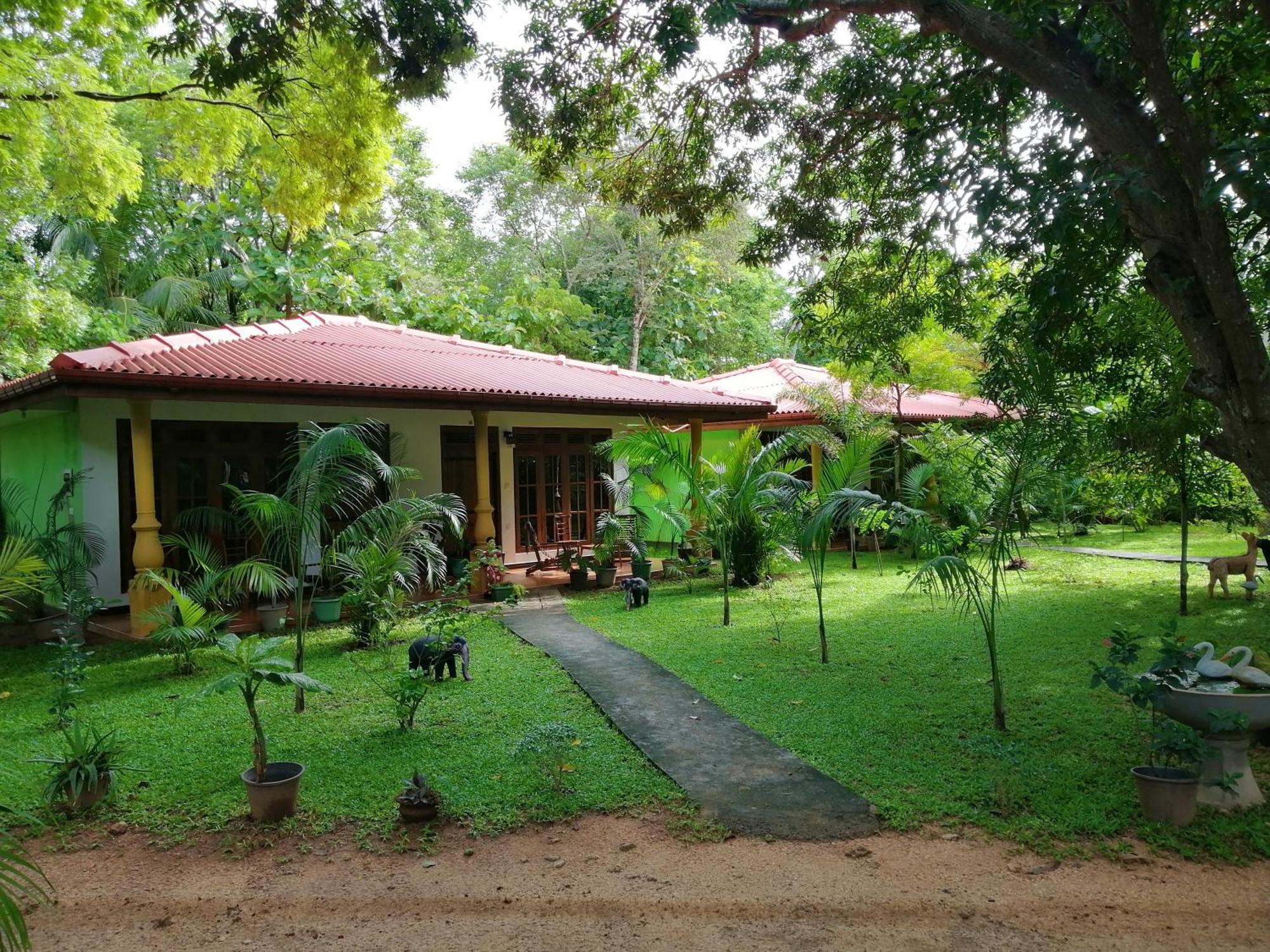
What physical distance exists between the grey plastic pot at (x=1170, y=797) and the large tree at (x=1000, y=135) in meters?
1.48

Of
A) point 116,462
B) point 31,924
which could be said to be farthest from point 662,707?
point 116,462

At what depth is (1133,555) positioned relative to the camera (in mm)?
13938

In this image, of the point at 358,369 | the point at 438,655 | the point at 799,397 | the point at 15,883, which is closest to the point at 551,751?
the point at 438,655

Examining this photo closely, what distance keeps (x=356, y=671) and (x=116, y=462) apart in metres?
4.84

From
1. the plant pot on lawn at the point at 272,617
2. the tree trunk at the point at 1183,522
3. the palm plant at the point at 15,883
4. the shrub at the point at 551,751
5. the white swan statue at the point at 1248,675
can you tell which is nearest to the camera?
the palm plant at the point at 15,883

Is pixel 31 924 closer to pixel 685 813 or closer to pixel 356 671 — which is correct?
pixel 685 813

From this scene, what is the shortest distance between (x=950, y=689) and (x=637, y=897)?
3773 millimetres

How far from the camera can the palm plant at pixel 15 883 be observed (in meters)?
2.13

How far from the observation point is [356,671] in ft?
23.5

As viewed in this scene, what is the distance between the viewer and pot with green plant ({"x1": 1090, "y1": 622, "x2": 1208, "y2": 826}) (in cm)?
388

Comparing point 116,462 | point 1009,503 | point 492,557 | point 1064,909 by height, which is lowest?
point 1064,909

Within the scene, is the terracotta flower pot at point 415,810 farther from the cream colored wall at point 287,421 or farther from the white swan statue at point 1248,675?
the cream colored wall at point 287,421

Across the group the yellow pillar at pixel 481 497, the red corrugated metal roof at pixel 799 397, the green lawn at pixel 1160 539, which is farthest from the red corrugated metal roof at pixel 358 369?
the green lawn at pixel 1160 539

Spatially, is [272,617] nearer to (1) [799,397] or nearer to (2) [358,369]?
(2) [358,369]
